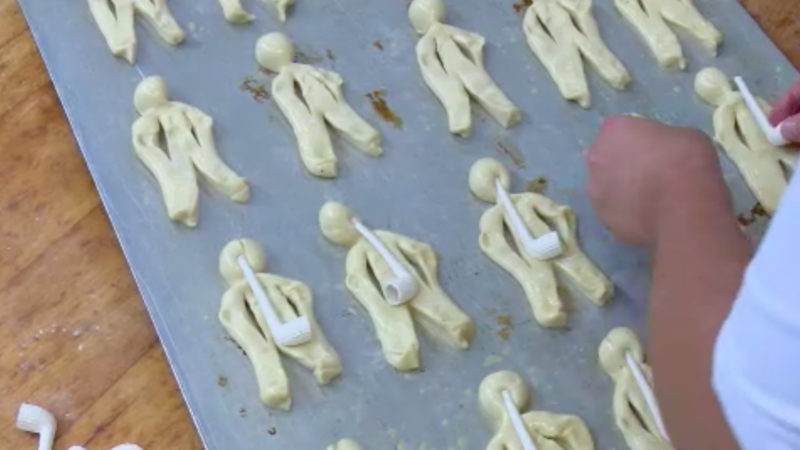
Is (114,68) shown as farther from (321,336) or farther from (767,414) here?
(767,414)

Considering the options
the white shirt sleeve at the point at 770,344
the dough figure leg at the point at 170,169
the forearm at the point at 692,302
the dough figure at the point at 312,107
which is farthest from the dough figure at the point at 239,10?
the white shirt sleeve at the point at 770,344

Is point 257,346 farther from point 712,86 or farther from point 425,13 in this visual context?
point 712,86

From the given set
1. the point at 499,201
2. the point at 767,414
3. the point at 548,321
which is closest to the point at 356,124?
the point at 499,201

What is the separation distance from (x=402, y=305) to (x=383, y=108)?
21cm

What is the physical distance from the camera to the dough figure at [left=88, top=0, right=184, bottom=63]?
3.27 feet

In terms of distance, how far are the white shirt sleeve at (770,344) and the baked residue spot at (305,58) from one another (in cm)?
61

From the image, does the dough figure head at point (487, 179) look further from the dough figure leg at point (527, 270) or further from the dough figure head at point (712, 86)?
the dough figure head at point (712, 86)

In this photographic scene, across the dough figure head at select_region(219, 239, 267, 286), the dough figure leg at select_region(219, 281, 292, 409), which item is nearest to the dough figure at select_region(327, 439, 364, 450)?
the dough figure leg at select_region(219, 281, 292, 409)

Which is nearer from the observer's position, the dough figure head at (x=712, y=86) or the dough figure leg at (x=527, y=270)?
the dough figure leg at (x=527, y=270)

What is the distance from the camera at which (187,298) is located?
87cm

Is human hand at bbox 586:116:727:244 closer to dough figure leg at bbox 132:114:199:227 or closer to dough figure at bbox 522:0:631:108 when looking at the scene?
dough figure at bbox 522:0:631:108

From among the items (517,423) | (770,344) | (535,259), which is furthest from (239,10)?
(770,344)

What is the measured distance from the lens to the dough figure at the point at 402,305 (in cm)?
84

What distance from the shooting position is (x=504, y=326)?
863 mm
